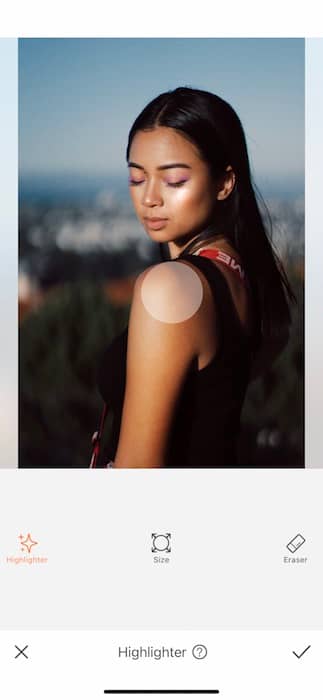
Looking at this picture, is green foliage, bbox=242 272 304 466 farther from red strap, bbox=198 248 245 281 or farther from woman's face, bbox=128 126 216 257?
woman's face, bbox=128 126 216 257

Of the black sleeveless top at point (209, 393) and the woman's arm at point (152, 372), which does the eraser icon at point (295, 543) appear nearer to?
the black sleeveless top at point (209, 393)

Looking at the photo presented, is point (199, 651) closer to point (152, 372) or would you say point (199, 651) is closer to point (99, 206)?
point (152, 372)

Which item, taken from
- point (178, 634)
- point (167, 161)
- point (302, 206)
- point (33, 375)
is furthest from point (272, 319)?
point (178, 634)

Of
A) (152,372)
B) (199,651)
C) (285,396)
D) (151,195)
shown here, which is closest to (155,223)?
(151,195)

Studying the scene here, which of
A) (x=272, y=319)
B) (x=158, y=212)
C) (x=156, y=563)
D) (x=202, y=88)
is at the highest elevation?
(x=202, y=88)

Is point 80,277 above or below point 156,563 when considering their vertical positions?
above

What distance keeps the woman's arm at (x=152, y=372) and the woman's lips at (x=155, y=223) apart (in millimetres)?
81

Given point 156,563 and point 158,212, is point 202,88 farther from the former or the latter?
point 156,563

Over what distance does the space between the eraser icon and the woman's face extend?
58cm

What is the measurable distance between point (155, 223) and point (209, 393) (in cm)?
33

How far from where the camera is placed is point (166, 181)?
124cm

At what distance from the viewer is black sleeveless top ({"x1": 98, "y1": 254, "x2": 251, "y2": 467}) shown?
1.21 metres

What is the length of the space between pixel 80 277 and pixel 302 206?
1.43ft
